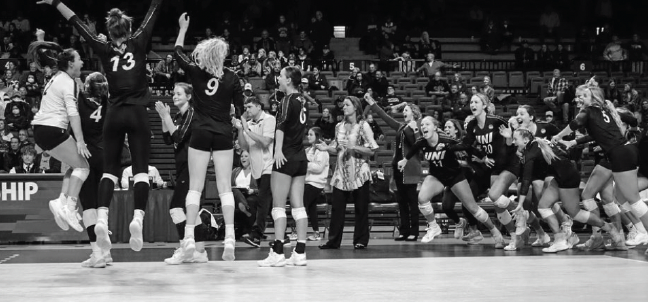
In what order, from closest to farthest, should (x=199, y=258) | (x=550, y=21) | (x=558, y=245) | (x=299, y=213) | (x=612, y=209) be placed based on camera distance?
(x=299, y=213)
(x=199, y=258)
(x=558, y=245)
(x=612, y=209)
(x=550, y=21)

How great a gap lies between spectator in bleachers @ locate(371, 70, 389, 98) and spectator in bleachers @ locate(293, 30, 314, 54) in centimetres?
259

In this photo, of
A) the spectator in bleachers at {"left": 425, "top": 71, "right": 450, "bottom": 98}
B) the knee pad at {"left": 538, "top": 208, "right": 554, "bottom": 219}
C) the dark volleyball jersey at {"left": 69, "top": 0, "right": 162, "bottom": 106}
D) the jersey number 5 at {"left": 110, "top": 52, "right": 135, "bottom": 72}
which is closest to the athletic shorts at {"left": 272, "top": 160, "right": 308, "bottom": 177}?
the dark volleyball jersey at {"left": 69, "top": 0, "right": 162, "bottom": 106}

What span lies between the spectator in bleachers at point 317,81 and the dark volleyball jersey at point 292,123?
12.0 metres

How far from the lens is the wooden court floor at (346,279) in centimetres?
654

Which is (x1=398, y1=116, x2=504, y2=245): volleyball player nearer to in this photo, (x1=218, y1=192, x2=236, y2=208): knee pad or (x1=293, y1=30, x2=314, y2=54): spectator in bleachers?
(x1=218, y1=192, x2=236, y2=208): knee pad

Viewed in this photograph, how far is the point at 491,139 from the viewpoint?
38.7 ft

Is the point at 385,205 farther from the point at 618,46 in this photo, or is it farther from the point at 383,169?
the point at 618,46

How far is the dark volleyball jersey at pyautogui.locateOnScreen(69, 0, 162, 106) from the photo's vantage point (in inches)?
324

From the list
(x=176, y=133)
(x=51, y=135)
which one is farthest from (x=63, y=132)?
(x=176, y=133)

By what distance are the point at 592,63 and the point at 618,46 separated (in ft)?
2.99

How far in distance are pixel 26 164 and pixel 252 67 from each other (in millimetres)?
7374

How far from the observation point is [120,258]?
1002 centimetres

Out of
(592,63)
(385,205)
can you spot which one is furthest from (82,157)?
(592,63)

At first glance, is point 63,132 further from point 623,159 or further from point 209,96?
point 623,159
